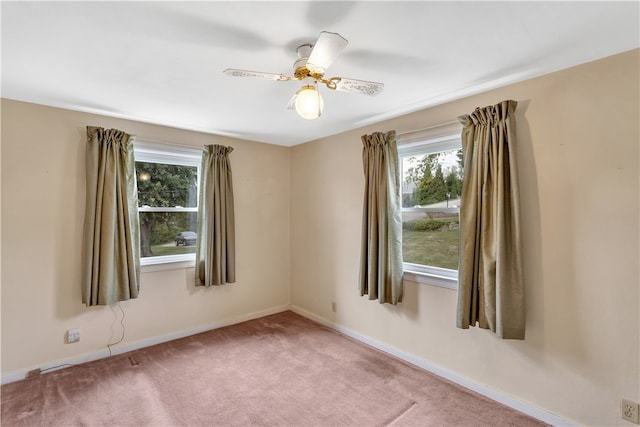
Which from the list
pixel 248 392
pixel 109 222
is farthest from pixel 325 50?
pixel 109 222

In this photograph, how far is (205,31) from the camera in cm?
156

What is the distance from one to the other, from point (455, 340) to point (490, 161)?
1.50 metres

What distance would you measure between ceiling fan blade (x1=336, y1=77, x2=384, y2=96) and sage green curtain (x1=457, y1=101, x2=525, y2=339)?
3.14ft

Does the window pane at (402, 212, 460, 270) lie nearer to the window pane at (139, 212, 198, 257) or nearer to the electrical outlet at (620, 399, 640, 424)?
the electrical outlet at (620, 399, 640, 424)

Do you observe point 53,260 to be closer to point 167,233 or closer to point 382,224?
point 167,233

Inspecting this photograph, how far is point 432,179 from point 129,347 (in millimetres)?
3450

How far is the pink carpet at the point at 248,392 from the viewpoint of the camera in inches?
81.3

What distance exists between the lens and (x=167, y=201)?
3.41 meters

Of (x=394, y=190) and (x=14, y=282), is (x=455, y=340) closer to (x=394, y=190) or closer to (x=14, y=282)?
(x=394, y=190)

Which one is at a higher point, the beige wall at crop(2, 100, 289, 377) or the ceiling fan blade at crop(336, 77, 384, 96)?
the ceiling fan blade at crop(336, 77, 384, 96)

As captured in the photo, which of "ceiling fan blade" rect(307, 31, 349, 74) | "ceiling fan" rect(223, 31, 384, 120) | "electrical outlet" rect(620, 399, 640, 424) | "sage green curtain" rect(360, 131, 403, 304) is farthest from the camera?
"sage green curtain" rect(360, 131, 403, 304)

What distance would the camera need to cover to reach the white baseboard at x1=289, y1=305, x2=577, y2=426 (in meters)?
2.03

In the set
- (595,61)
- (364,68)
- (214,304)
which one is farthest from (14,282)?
(595,61)

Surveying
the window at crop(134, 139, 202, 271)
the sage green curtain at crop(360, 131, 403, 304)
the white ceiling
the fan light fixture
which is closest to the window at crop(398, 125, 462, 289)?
the sage green curtain at crop(360, 131, 403, 304)
